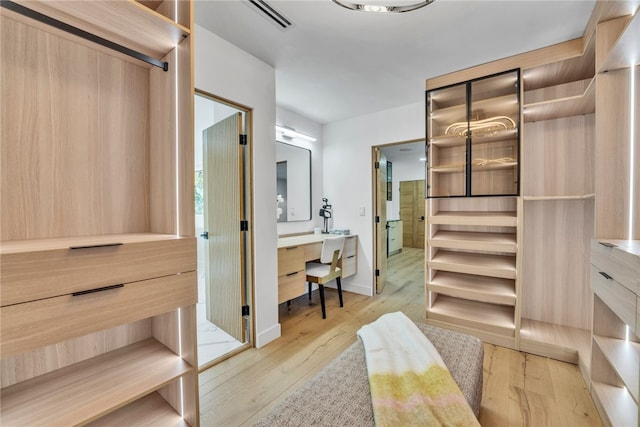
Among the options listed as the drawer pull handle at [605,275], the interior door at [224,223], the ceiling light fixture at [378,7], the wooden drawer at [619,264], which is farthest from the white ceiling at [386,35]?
the drawer pull handle at [605,275]

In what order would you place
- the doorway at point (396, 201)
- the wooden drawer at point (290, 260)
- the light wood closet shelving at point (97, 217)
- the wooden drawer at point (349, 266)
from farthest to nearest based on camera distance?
the doorway at point (396, 201), the wooden drawer at point (349, 266), the wooden drawer at point (290, 260), the light wood closet shelving at point (97, 217)

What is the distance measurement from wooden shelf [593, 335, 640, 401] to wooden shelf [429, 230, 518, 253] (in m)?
0.80

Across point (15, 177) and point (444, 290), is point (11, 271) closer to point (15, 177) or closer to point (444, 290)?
point (15, 177)

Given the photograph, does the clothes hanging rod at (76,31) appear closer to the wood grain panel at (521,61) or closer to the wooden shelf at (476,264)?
the wood grain panel at (521,61)

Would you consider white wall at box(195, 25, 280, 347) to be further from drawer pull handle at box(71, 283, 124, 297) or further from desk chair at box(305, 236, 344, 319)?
drawer pull handle at box(71, 283, 124, 297)

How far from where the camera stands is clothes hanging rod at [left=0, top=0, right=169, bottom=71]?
3.01 feet

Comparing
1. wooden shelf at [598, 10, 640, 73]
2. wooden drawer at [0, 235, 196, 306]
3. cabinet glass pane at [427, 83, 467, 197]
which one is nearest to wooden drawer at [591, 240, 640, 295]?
wooden shelf at [598, 10, 640, 73]

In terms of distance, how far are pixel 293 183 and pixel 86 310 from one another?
2.98m

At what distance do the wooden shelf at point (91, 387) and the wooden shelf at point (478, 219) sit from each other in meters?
2.32

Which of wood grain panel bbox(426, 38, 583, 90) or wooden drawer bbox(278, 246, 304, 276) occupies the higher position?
wood grain panel bbox(426, 38, 583, 90)

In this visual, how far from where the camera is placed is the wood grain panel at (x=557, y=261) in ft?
7.77

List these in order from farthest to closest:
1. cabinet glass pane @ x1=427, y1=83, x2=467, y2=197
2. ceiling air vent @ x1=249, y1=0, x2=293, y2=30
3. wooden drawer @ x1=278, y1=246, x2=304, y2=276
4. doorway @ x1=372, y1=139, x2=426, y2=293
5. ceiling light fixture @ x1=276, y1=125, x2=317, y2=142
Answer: doorway @ x1=372, y1=139, x2=426, y2=293 → ceiling light fixture @ x1=276, y1=125, x2=317, y2=142 → wooden drawer @ x1=278, y1=246, x2=304, y2=276 → cabinet glass pane @ x1=427, y1=83, x2=467, y2=197 → ceiling air vent @ x1=249, y1=0, x2=293, y2=30

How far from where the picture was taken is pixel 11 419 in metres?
0.87

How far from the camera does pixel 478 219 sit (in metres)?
2.41
